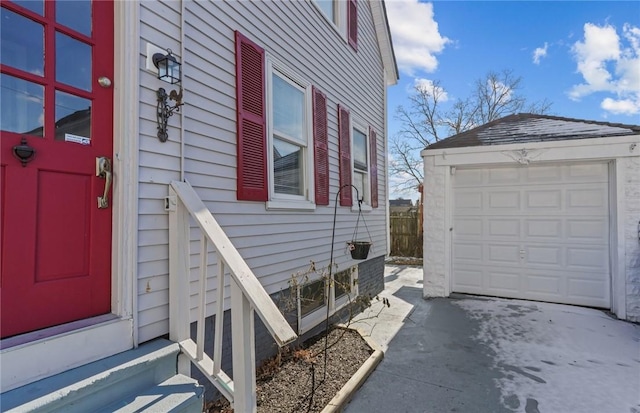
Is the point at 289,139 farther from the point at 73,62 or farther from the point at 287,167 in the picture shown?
the point at 73,62

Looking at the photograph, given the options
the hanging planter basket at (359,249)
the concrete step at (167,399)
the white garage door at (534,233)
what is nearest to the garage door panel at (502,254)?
the white garage door at (534,233)

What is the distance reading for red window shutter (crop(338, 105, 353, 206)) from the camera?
4961 mm

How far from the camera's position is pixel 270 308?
5.46 ft

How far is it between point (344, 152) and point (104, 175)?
146 inches

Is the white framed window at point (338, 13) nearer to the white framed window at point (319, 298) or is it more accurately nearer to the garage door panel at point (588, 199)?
the white framed window at point (319, 298)

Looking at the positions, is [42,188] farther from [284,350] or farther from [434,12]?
[434,12]

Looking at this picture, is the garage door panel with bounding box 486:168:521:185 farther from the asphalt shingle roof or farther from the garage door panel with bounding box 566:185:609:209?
the garage door panel with bounding box 566:185:609:209

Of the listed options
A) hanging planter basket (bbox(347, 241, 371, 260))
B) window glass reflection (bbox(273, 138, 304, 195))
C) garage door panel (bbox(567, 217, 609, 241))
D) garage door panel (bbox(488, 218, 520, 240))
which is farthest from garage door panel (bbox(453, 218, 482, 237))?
window glass reflection (bbox(273, 138, 304, 195))

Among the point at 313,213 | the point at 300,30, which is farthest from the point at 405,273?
the point at 300,30

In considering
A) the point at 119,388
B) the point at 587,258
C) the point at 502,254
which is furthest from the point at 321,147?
the point at 587,258

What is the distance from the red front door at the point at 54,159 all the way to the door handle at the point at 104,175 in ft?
0.06

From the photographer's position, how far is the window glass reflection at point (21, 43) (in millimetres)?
1532

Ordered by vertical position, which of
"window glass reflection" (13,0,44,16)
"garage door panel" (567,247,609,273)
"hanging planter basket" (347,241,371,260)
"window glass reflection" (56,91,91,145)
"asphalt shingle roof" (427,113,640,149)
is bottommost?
"garage door panel" (567,247,609,273)

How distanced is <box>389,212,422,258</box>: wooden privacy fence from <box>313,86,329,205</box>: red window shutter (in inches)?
276
